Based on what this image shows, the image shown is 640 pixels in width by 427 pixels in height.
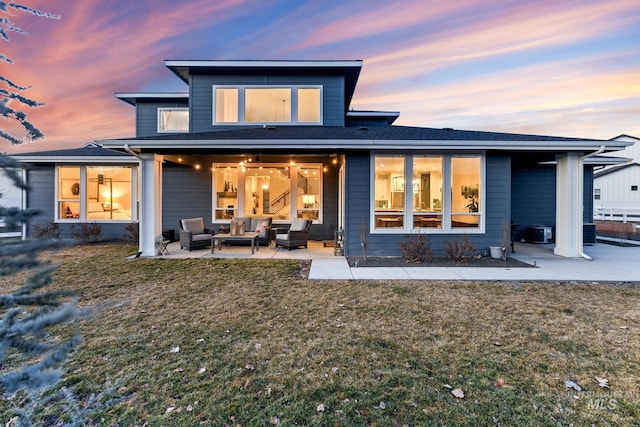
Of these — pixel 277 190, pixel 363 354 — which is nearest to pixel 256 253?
pixel 277 190

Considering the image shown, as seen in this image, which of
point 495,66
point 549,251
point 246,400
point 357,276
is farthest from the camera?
point 495,66

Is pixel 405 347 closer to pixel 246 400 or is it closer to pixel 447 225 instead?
pixel 246 400

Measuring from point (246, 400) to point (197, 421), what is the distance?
0.39 meters

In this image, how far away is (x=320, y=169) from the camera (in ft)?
36.6

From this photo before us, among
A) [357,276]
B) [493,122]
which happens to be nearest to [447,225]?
[357,276]

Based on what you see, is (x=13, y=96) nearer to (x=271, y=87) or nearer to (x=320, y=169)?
(x=320, y=169)

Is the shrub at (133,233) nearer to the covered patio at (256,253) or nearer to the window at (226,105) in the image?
the covered patio at (256,253)

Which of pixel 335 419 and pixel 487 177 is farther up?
pixel 487 177

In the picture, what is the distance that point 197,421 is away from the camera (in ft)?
7.32

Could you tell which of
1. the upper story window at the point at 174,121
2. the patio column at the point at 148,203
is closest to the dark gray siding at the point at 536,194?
the patio column at the point at 148,203

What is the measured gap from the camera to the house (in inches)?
319

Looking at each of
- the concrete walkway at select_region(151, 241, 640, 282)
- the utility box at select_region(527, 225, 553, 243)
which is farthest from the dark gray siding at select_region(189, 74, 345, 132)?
the utility box at select_region(527, 225, 553, 243)

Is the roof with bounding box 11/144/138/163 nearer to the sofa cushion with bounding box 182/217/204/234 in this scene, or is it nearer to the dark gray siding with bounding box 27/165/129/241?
the dark gray siding with bounding box 27/165/129/241

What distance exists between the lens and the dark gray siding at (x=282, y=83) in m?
11.0
